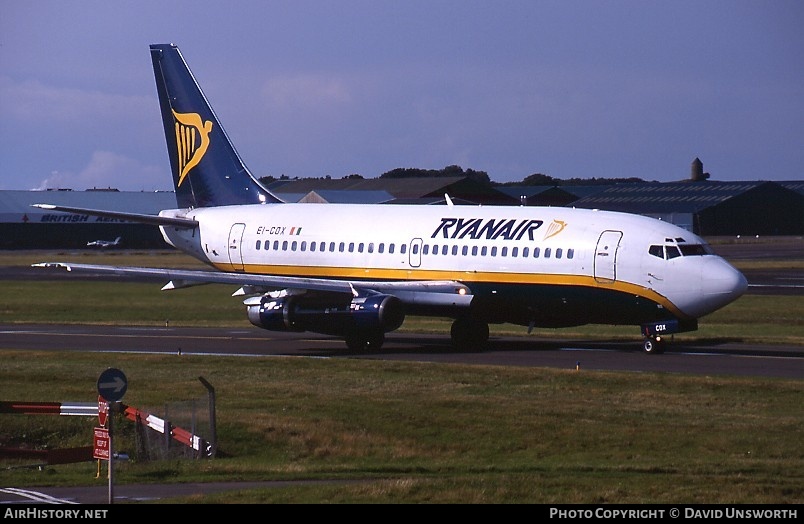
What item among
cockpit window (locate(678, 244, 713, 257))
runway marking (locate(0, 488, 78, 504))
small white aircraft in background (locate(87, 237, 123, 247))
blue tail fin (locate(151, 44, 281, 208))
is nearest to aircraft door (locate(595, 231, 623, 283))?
cockpit window (locate(678, 244, 713, 257))

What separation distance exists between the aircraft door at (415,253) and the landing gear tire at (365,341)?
2701mm

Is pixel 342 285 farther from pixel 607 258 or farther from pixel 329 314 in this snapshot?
pixel 607 258

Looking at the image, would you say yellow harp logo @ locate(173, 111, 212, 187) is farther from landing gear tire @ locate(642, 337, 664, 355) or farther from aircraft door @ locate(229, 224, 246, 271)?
landing gear tire @ locate(642, 337, 664, 355)

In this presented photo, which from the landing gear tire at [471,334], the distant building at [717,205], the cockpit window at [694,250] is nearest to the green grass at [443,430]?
the landing gear tire at [471,334]

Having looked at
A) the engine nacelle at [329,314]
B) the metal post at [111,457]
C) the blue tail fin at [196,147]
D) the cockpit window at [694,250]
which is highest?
the blue tail fin at [196,147]

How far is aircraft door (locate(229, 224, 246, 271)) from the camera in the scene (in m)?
47.2

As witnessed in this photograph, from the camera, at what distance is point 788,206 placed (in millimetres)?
170000

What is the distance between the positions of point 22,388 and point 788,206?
488ft

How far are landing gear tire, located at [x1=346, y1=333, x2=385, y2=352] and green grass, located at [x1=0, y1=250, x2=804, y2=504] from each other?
2659 mm

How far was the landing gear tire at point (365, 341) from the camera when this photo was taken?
41675 millimetres

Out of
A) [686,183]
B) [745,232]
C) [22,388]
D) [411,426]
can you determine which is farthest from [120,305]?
[686,183]

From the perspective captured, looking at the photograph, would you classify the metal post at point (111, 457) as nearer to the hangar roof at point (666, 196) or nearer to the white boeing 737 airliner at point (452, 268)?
the white boeing 737 airliner at point (452, 268)

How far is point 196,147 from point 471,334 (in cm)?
1443
